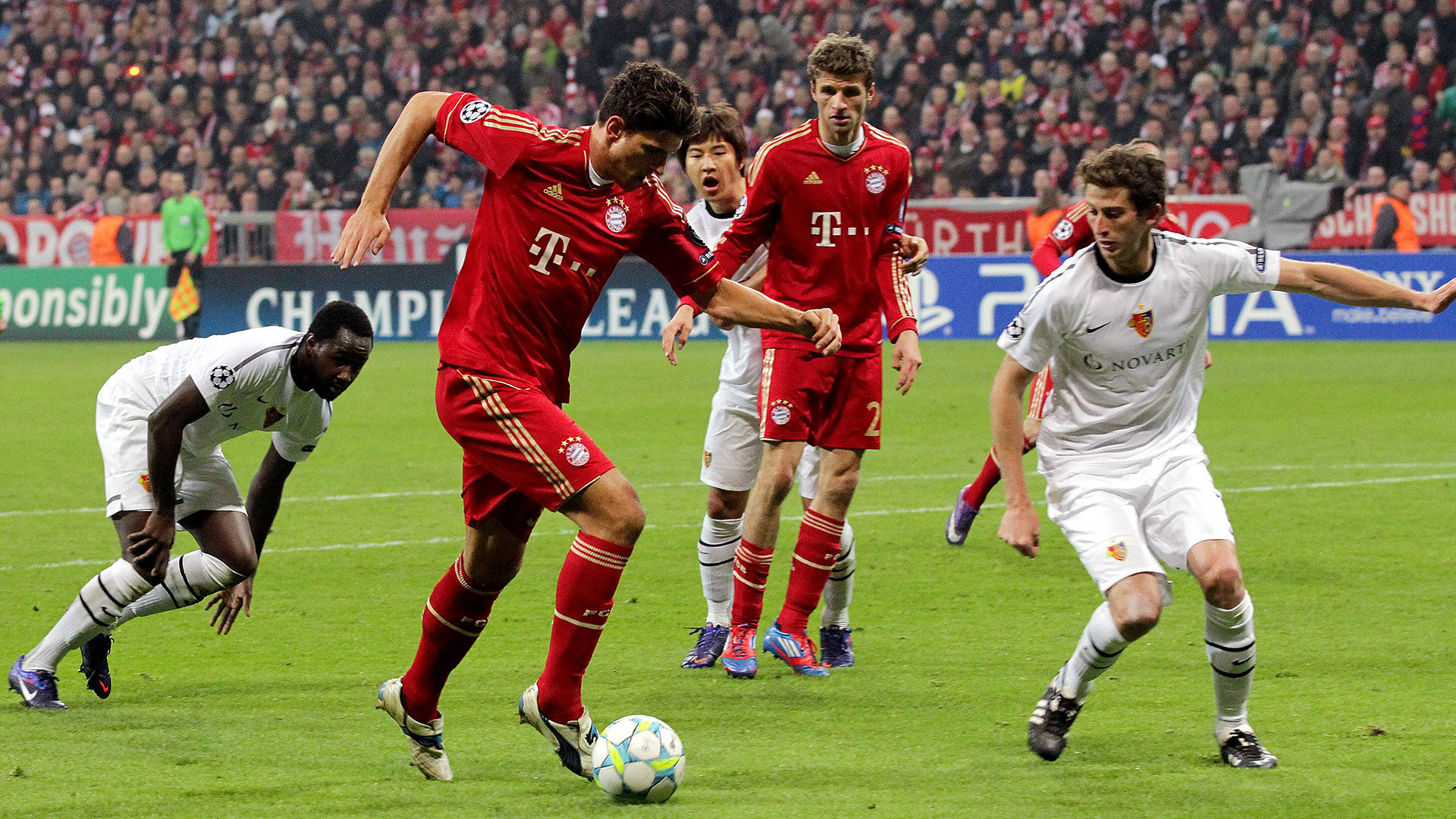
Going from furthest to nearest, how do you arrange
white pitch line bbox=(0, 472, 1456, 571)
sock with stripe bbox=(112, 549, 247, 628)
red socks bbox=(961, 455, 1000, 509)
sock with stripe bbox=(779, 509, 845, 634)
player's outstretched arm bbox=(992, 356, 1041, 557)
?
red socks bbox=(961, 455, 1000, 509) < white pitch line bbox=(0, 472, 1456, 571) < sock with stripe bbox=(779, 509, 845, 634) < sock with stripe bbox=(112, 549, 247, 628) < player's outstretched arm bbox=(992, 356, 1041, 557)

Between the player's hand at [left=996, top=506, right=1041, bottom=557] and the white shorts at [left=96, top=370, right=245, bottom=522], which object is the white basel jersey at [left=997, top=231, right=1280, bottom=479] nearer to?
the player's hand at [left=996, top=506, right=1041, bottom=557]

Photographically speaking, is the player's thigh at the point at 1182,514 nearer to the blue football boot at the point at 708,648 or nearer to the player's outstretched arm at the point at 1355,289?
the player's outstretched arm at the point at 1355,289

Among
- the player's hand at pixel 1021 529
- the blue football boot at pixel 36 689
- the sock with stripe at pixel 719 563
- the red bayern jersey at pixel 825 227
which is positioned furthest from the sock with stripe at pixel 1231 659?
the blue football boot at pixel 36 689

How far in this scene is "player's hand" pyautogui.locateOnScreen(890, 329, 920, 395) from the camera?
6051 mm

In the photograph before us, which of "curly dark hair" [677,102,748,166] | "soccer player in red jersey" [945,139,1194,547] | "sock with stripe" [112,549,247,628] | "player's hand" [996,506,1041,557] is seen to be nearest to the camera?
"player's hand" [996,506,1041,557]

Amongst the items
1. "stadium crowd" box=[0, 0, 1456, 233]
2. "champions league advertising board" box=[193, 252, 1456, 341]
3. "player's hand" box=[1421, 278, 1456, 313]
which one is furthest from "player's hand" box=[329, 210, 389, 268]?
"stadium crowd" box=[0, 0, 1456, 233]

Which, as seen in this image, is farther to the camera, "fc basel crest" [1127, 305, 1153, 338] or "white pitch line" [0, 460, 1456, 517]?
"white pitch line" [0, 460, 1456, 517]

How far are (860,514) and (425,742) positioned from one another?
5.03 meters

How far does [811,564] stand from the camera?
19.8ft

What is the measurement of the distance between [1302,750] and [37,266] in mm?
20821

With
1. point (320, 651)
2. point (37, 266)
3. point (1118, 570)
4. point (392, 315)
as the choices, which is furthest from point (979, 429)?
point (37, 266)

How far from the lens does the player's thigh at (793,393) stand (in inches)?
238

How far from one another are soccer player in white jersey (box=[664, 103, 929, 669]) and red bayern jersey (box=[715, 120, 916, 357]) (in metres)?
0.13

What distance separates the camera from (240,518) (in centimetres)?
578
